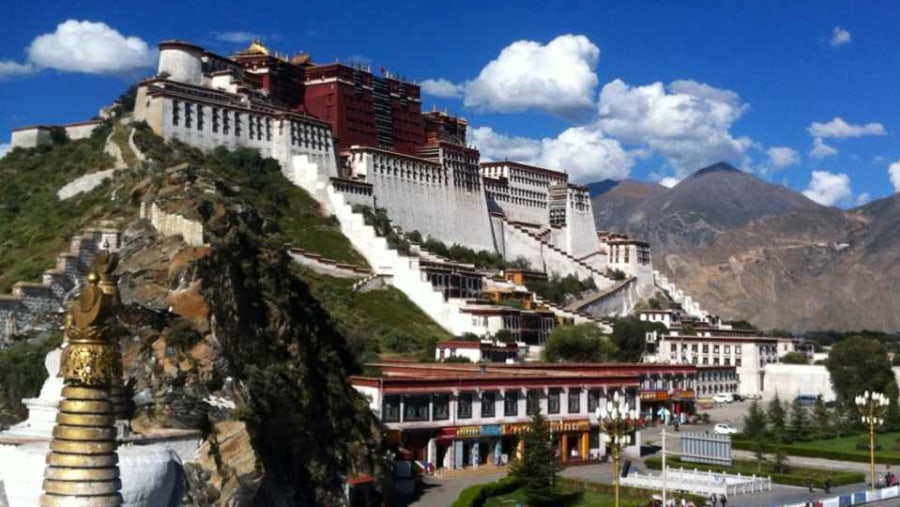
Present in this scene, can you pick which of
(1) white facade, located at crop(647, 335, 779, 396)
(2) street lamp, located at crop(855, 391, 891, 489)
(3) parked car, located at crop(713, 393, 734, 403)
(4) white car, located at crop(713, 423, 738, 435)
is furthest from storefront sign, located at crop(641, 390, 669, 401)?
(2) street lamp, located at crop(855, 391, 891, 489)

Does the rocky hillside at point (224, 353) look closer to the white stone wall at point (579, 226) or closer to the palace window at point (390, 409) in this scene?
the palace window at point (390, 409)

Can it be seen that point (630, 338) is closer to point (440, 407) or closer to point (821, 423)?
point (821, 423)

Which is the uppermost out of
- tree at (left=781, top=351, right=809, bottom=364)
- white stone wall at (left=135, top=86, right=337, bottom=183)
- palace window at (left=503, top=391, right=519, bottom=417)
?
white stone wall at (left=135, top=86, right=337, bottom=183)

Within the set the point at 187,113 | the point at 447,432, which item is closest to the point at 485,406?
the point at 447,432

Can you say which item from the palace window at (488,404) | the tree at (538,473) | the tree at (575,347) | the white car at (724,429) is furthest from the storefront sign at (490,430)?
the tree at (575,347)

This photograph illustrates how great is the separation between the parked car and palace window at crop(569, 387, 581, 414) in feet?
94.6

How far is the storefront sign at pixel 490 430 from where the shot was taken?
40812 millimetres

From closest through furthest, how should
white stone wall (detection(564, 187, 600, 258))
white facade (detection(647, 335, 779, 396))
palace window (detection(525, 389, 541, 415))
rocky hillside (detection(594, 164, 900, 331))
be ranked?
palace window (detection(525, 389, 541, 415))
white facade (detection(647, 335, 779, 396))
white stone wall (detection(564, 187, 600, 258))
rocky hillside (detection(594, 164, 900, 331))

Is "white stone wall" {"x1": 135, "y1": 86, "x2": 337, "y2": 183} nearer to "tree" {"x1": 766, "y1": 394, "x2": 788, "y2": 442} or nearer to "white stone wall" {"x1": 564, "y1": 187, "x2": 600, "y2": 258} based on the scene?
"white stone wall" {"x1": 564, "y1": 187, "x2": 600, "y2": 258}

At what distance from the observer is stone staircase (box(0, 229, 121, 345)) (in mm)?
36656

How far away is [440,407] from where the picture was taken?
39.4 metres

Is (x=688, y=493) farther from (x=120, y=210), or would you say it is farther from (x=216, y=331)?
(x=120, y=210)

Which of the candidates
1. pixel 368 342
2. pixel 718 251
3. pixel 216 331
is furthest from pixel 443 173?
pixel 718 251

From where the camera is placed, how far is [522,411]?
4253cm
